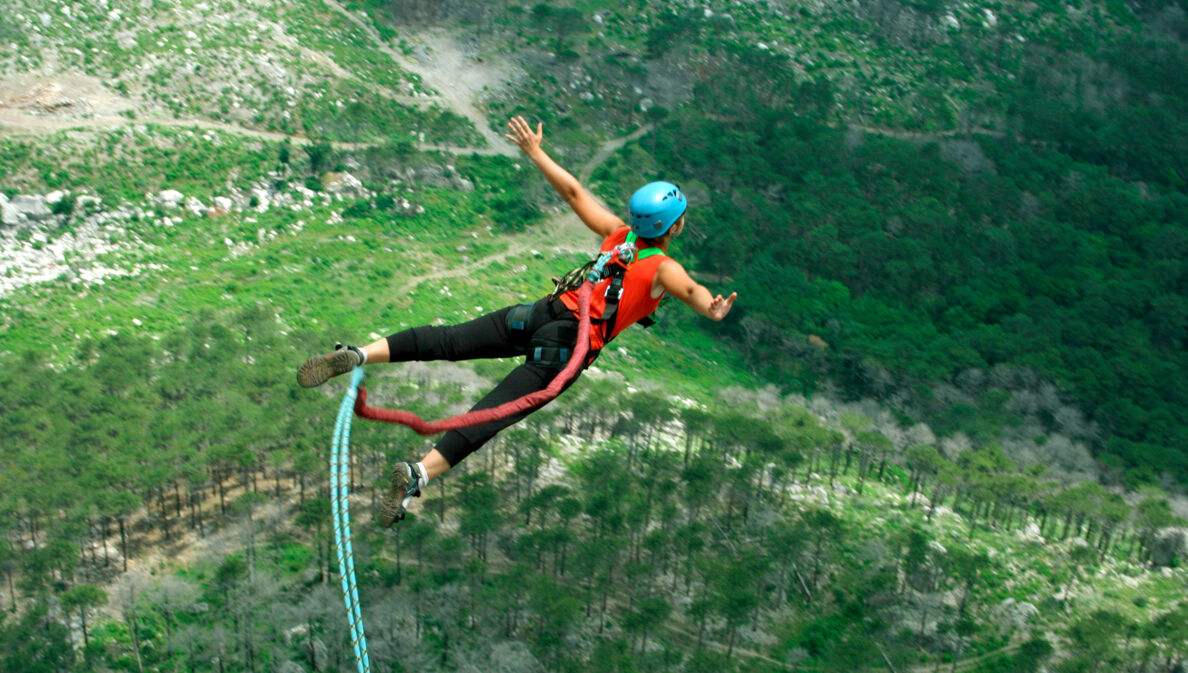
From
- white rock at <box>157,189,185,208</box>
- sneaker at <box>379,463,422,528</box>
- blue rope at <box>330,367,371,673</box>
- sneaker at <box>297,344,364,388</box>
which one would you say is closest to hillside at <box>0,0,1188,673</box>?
white rock at <box>157,189,185,208</box>

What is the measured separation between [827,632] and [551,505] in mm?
9699

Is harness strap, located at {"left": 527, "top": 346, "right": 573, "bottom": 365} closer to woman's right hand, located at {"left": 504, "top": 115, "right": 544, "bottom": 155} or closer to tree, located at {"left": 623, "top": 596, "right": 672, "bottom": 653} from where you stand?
woman's right hand, located at {"left": 504, "top": 115, "right": 544, "bottom": 155}

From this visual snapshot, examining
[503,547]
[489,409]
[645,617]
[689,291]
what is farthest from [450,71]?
[489,409]

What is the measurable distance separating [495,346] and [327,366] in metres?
1.61

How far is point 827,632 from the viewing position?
35.7 m

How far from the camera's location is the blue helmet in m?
9.93

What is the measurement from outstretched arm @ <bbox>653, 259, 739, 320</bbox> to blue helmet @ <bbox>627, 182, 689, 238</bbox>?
35 centimetres

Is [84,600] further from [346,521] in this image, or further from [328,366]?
[346,521]

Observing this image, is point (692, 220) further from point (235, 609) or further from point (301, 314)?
point (235, 609)

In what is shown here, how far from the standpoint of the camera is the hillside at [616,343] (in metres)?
34.1

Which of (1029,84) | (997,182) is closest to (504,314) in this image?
(997,182)

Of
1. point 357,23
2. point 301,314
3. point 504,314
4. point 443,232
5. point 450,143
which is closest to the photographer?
point 504,314

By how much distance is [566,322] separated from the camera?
1000cm

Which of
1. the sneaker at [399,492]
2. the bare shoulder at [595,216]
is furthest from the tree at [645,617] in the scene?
the sneaker at [399,492]
